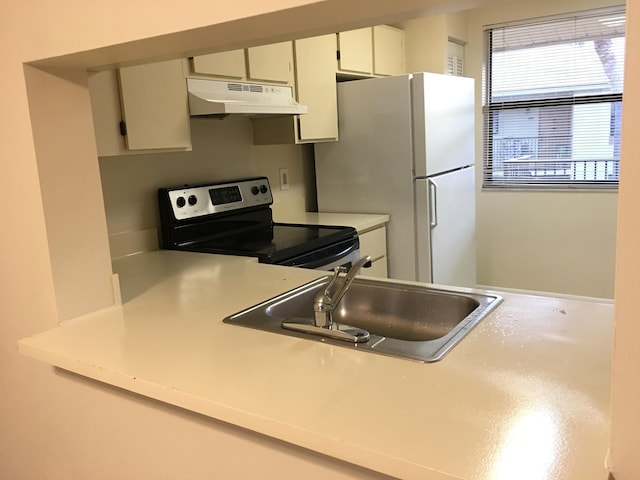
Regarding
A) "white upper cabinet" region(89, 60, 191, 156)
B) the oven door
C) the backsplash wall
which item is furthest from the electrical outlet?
"white upper cabinet" region(89, 60, 191, 156)

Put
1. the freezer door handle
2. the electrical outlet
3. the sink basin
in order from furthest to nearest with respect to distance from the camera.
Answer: the electrical outlet → the freezer door handle → the sink basin

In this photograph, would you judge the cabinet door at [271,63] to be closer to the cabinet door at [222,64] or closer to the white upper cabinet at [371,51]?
the cabinet door at [222,64]

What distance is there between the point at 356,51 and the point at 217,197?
129 centimetres

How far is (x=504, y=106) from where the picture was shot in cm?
418

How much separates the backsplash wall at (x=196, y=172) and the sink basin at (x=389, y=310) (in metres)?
1.08

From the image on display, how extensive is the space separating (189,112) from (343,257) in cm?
95

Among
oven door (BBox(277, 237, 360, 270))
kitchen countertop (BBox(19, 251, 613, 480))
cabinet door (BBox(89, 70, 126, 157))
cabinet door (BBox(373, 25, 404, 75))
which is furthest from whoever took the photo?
cabinet door (BBox(373, 25, 404, 75))

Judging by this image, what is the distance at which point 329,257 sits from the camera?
2527 millimetres

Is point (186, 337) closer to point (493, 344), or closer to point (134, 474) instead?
point (134, 474)

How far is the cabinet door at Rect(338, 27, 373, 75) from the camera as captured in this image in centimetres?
320

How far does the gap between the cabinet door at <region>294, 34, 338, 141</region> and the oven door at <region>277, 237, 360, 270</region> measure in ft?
2.29

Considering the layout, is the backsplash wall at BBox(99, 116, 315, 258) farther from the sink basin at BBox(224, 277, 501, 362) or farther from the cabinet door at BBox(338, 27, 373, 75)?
the sink basin at BBox(224, 277, 501, 362)

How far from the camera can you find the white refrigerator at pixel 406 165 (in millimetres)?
3047

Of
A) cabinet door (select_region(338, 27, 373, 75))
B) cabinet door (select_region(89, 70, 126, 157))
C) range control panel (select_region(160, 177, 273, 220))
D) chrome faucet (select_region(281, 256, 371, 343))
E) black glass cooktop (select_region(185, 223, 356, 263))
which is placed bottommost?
chrome faucet (select_region(281, 256, 371, 343))
